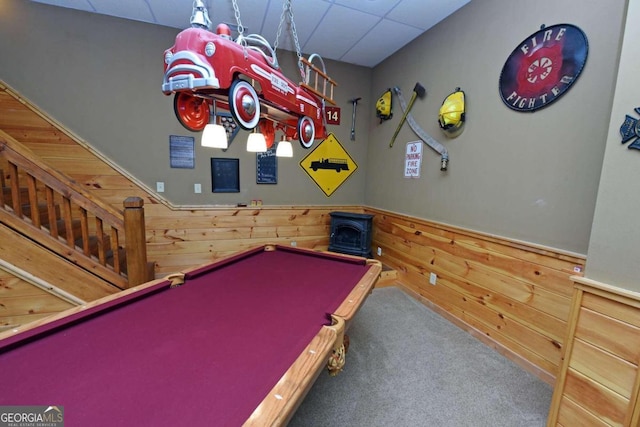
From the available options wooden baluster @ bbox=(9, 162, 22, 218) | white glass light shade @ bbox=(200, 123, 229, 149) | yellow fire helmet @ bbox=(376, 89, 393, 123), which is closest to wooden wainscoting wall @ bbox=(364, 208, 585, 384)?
yellow fire helmet @ bbox=(376, 89, 393, 123)

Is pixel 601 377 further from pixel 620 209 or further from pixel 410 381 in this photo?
pixel 410 381

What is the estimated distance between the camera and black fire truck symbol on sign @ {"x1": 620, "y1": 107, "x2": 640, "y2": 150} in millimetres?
1109

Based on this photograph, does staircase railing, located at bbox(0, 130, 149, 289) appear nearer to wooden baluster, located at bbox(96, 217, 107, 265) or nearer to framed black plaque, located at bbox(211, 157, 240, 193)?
wooden baluster, located at bbox(96, 217, 107, 265)

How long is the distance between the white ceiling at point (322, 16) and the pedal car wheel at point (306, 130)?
1.06 meters

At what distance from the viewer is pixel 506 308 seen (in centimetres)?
204

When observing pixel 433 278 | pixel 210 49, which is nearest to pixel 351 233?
pixel 433 278

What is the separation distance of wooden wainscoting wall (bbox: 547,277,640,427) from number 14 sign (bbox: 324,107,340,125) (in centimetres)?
312

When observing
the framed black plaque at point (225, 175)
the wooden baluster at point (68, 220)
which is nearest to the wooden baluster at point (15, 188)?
the wooden baluster at point (68, 220)

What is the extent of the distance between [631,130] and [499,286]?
1.35 meters

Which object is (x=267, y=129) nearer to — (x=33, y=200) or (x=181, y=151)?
(x=181, y=151)

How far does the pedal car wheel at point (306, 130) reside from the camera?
1.89 meters

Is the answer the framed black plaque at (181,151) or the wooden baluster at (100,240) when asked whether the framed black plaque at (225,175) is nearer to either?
the framed black plaque at (181,151)

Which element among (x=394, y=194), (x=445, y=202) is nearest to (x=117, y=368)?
(x=445, y=202)

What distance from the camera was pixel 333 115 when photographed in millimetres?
3705
